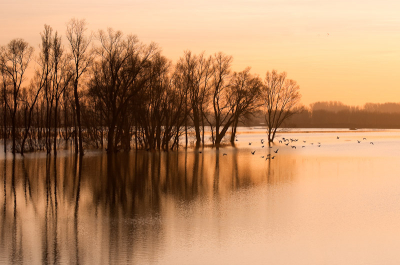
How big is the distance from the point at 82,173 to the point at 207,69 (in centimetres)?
3788

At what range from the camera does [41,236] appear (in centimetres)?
1295

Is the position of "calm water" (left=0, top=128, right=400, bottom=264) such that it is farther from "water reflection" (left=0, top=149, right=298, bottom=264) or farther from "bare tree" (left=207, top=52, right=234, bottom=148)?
"bare tree" (left=207, top=52, right=234, bottom=148)

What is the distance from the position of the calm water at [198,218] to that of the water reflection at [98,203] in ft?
0.15

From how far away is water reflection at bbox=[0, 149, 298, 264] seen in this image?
1166 cm

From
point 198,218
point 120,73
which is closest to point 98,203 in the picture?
point 198,218

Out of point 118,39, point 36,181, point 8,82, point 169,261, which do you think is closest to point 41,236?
point 169,261

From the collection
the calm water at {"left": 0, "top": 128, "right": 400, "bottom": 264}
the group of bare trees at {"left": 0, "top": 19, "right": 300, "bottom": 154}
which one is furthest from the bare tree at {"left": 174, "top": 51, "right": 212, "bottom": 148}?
the calm water at {"left": 0, "top": 128, "right": 400, "bottom": 264}

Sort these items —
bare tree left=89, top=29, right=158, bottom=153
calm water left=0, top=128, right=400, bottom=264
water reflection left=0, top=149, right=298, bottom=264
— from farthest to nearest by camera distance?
1. bare tree left=89, top=29, right=158, bottom=153
2. water reflection left=0, top=149, right=298, bottom=264
3. calm water left=0, top=128, right=400, bottom=264

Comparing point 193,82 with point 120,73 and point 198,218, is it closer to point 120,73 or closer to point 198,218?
point 120,73

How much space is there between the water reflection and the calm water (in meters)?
0.05

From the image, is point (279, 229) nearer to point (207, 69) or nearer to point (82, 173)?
point (82, 173)

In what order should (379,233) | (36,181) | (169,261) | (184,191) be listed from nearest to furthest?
1. (169,261)
2. (379,233)
3. (184,191)
4. (36,181)

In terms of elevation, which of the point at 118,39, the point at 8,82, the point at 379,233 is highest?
the point at 118,39

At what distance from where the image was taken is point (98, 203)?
18.2 m
